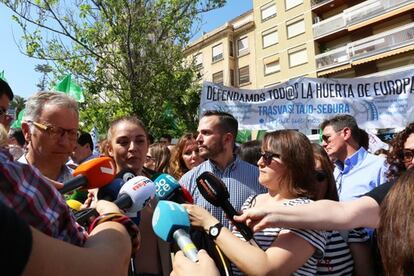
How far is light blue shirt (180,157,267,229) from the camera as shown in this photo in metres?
3.22

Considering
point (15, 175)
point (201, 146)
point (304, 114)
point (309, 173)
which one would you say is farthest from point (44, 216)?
point (304, 114)

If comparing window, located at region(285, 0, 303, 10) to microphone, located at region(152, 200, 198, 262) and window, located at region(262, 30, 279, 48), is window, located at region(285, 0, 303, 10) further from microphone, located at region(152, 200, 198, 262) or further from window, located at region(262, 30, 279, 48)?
microphone, located at region(152, 200, 198, 262)

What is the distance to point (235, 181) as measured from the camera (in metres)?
3.31

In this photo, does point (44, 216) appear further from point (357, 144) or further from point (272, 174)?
point (357, 144)

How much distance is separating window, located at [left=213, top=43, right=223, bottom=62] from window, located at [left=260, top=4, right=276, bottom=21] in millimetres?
3889

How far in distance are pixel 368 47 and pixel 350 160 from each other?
743 inches

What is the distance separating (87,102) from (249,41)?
1983 centimetres

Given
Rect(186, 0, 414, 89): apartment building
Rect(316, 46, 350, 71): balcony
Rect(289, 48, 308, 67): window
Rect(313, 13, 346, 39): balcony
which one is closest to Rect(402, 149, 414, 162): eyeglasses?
Rect(186, 0, 414, 89): apartment building

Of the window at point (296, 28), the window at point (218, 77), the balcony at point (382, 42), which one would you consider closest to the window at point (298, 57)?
the window at point (296, 28)

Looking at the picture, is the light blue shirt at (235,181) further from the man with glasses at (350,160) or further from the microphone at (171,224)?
the microphone at (171,224)

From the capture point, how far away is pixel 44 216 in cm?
85

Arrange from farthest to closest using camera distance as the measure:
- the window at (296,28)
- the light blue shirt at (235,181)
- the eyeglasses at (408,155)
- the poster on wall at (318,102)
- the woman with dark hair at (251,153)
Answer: the window at (296,28)
the poster on wall at (318,102)
the woman with dark hair at (251,153)
the light blue shirt at (235,181)
the eyeglasses at (408,155)

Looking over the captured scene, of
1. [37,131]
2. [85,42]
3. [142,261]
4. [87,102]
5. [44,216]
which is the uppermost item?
[85,42]

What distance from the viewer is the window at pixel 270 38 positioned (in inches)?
1004
